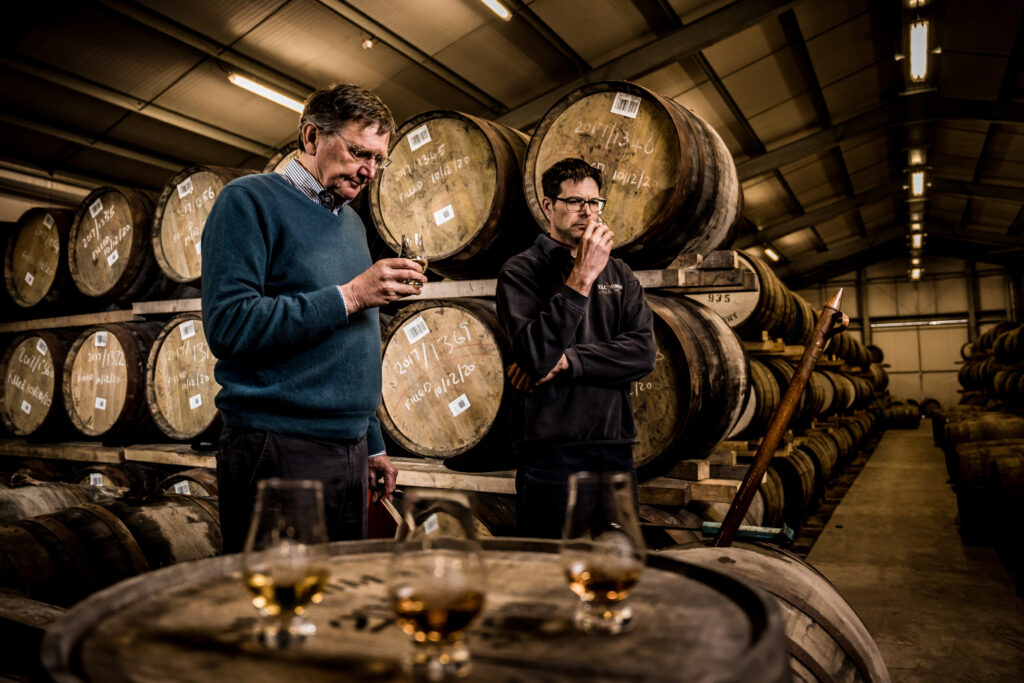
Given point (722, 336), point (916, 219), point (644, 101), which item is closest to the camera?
point (644, 101)

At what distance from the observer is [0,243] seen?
18.7ft

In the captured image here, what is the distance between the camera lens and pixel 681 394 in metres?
3.05

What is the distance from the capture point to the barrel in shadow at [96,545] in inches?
94.7

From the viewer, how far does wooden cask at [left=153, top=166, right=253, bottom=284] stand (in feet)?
14.0

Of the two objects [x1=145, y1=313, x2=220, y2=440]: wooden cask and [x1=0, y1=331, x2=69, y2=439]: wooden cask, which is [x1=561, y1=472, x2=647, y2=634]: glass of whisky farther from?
[x1=0, y1=331, x2=69, y2=439]: wooden cask

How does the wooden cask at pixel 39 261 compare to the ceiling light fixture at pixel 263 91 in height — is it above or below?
below

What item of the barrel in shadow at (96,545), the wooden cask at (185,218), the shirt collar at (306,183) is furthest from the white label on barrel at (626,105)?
the barrel in shadow at (96,545)

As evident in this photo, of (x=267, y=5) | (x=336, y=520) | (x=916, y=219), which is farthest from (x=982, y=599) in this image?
(x=916, y=219)

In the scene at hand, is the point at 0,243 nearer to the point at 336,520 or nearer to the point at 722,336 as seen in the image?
the point at 336,520

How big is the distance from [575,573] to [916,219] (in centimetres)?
2314

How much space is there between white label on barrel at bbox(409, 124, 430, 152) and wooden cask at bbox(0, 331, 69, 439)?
3.33 meters

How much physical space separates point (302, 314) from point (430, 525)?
1.11 m

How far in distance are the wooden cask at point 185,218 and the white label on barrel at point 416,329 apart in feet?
5.57

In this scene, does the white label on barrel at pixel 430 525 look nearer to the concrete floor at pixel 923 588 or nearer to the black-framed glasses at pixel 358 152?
the black-framed glasses at pixel 358 152
